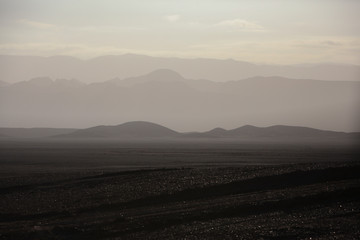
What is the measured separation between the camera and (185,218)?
30.4m

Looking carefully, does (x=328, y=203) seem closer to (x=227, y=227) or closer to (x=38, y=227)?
(x=227, y=227)

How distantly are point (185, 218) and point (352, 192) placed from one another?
9557 mm

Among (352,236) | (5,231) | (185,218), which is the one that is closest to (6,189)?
(5,231)

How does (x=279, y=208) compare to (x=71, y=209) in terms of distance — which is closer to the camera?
(x=279, y=208)

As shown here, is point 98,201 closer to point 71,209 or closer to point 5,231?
point 71,209

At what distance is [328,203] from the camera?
3162 cm

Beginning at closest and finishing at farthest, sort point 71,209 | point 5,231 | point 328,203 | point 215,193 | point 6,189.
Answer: point 5,231 < point 328,203 < point 71,209 < point 215,193 < point 6,189

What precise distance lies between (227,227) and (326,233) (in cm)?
461

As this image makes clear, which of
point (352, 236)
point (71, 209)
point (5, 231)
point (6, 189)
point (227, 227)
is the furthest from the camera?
point (6, 189)

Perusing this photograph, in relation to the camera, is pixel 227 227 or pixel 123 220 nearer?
pixel 227 227

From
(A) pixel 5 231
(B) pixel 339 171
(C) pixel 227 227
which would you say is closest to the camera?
(C) pixel 227 227

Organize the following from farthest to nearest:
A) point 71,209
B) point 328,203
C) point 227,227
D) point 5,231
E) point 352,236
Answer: point 71,209 < point 328,203 < point 5,231 < point 227,227 < point 352,236

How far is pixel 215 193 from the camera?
1490 inches

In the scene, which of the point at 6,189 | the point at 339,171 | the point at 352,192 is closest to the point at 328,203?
the point at 352,192
